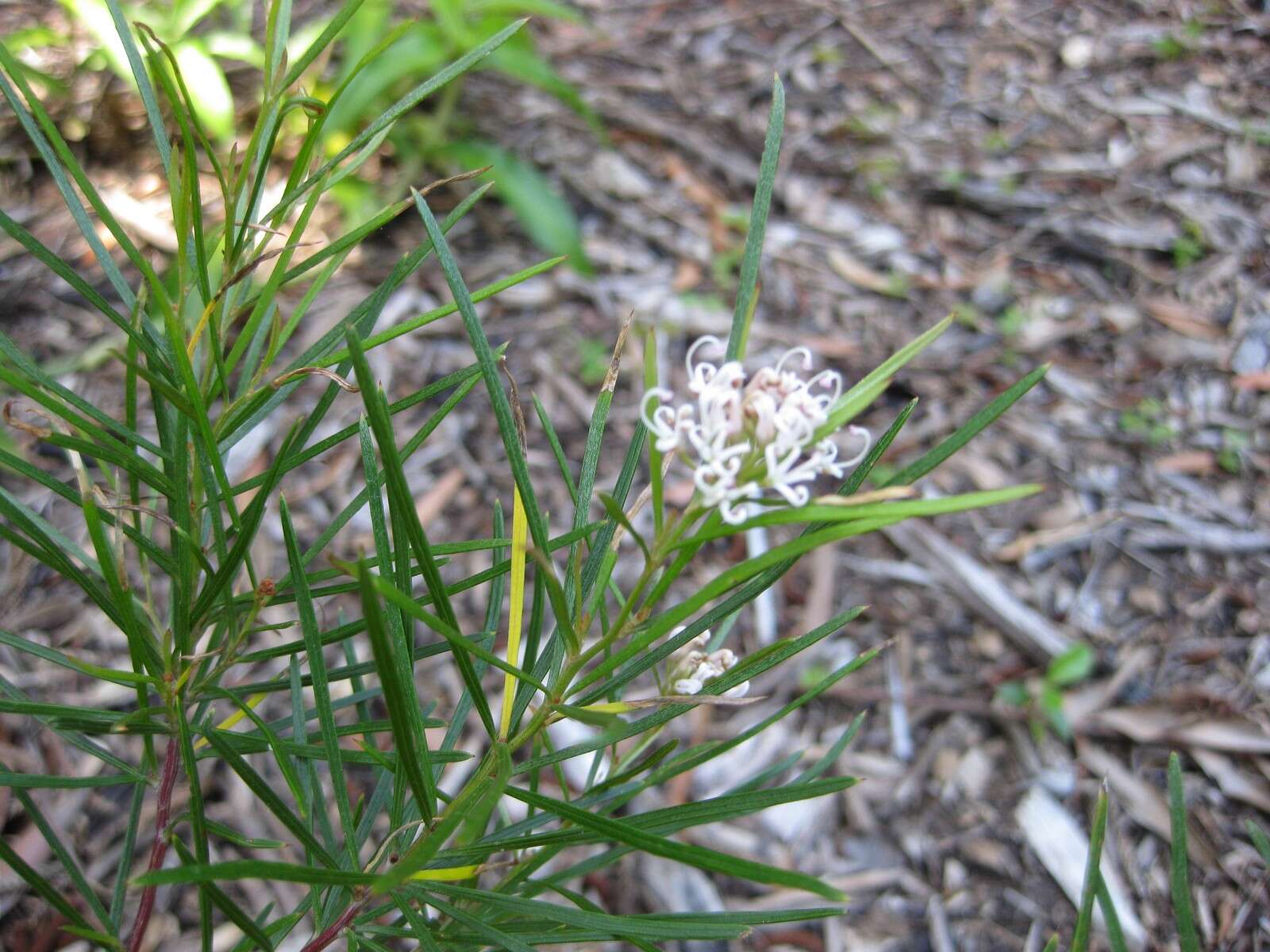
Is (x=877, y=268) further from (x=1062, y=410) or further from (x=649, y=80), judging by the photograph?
(x=649, y=80)

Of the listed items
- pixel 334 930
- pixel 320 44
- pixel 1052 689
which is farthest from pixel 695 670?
pixel 1052 689

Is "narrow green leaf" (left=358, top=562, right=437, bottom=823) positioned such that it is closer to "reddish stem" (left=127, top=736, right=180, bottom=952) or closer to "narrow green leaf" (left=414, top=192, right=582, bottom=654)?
"narrow green leaf" (left=414, top=192, right=582, bottom=654)

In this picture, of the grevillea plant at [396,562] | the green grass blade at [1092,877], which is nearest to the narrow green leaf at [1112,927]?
the green grass blade at [1092,877]

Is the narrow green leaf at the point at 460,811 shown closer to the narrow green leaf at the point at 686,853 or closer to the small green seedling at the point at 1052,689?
the narrow green leaf at the point at 686,853

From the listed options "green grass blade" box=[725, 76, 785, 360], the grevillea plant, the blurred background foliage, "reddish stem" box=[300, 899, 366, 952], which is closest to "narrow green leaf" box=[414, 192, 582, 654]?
the grevillea plant

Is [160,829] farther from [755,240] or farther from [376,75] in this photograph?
[376,75]
